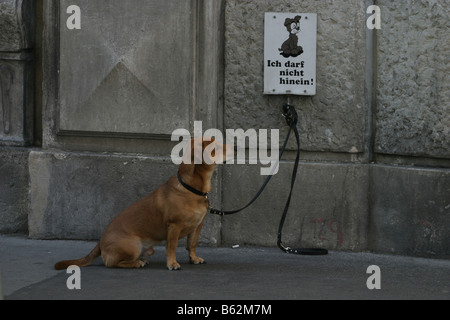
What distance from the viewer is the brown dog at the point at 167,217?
5723mm

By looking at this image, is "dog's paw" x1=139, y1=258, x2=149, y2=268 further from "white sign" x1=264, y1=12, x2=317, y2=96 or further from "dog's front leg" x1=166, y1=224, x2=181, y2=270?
"white sign" x1=264, y1=12, x2=317, y2=96

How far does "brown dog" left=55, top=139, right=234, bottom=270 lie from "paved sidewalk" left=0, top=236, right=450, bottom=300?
0.35 ft

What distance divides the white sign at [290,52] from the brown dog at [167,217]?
3.71ft

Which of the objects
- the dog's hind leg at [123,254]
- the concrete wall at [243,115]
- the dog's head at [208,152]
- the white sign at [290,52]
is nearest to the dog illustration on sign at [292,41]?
the white sign at [290,52]

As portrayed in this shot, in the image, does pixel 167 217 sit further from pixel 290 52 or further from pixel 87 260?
pixel 290 52

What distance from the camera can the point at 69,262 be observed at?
5.87m

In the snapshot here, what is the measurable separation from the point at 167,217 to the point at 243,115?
4.38ft

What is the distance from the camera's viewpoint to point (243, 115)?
6.71m

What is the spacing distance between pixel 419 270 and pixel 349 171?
3.33 feet

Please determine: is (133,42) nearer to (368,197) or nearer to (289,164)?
(289,164)

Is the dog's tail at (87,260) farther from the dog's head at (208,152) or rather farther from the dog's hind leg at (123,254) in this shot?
the dog's head at (208,152)

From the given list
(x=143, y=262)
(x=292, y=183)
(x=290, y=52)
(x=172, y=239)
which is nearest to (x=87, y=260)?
(x=143, y=262)

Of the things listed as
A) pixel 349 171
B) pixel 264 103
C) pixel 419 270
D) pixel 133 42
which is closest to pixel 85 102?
pixel 133 42

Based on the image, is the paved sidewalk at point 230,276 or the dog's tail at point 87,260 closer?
the paved sidewalk at point 230,276
